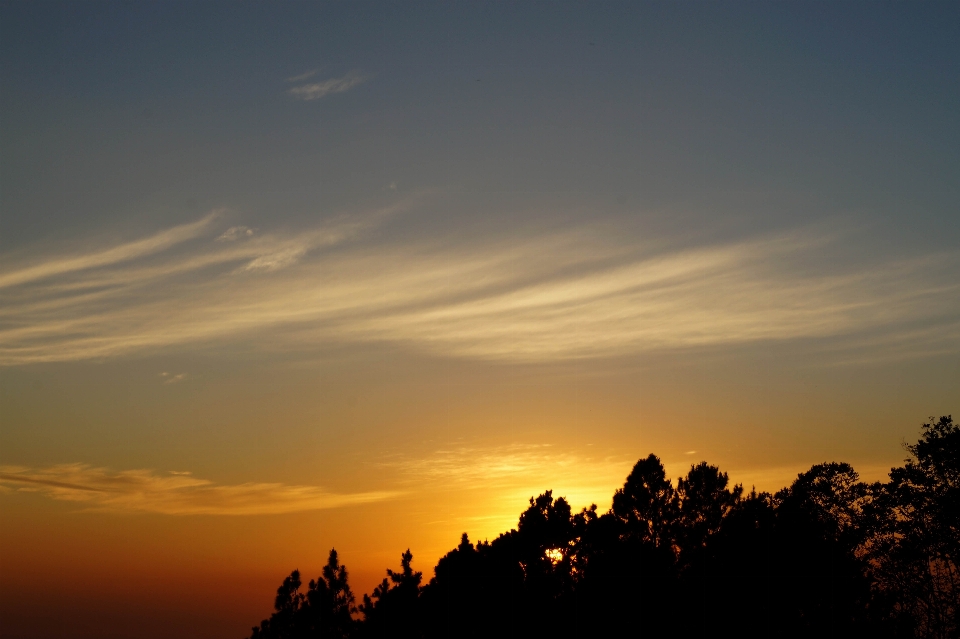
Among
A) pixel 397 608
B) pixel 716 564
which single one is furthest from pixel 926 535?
pixel 397 608

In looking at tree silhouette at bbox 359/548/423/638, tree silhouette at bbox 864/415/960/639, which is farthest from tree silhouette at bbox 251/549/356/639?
tree silhouette at bbox 864/415/960/639

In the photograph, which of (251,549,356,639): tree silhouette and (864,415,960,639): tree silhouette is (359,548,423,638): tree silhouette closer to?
(251,549,356,639): tree silhouette

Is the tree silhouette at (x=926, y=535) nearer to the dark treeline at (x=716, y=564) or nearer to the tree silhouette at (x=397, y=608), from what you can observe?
the dark treeline at (x=716, y=564)

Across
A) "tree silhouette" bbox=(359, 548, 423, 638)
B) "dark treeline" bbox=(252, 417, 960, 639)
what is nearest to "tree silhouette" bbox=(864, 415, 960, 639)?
"dark treeline" bbox=(252, 417, 960, 639)

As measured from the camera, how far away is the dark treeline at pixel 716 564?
35.1 metres

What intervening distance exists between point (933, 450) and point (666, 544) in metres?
21.3

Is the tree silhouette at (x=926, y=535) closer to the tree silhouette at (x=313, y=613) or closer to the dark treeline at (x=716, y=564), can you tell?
the dark treeline at (x=716, y=564)

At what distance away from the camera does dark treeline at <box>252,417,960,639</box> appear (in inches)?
1382

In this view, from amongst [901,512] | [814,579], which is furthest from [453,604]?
[901,512]

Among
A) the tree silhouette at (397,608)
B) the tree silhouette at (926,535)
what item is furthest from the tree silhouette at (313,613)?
the tree silhouette at (926,535)

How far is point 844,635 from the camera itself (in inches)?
1708

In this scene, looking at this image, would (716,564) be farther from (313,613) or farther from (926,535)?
(313,613)

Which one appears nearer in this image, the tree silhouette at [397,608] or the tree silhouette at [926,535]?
the tree silhouette at [926,535]

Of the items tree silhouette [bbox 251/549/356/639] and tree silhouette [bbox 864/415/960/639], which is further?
tree silhouette [bbox 251/549/356/639]
